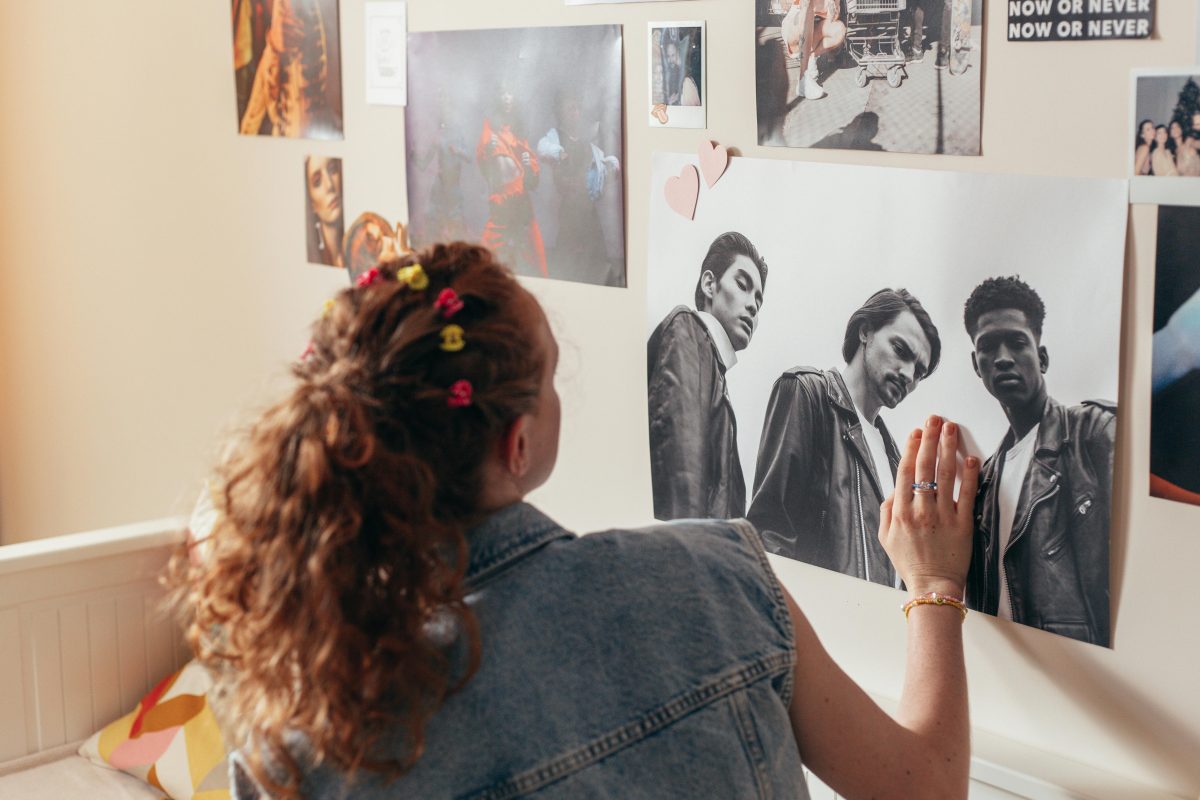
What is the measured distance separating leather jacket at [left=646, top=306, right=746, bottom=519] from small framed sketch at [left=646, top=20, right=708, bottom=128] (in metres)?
0.22

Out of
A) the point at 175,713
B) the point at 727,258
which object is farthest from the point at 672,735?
the point at 175,713

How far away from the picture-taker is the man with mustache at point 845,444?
1.27 meters

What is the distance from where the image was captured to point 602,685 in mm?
913

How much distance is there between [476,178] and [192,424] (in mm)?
1049

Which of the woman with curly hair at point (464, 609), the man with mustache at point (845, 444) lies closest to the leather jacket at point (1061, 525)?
the man with mustache at point (845, 444)

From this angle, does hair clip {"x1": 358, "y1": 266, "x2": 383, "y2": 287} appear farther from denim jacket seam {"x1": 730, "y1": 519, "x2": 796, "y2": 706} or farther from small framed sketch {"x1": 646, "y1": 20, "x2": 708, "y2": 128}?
small framed sketch {"x1": 646, "y1": 20, "x2": 708, "y2": 128}

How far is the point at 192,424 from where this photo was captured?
2498 mm

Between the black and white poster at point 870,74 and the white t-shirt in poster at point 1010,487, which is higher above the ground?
the black and white poster at point 870,74

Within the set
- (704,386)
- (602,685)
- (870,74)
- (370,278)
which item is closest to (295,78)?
(704,386)

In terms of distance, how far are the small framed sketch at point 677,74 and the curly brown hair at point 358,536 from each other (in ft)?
1.97

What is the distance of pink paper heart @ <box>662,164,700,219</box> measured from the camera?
4.78 feet

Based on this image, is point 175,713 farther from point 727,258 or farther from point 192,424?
point 727,258

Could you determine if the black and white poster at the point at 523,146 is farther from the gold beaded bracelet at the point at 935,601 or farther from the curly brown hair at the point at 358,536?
the curly brown hair at the point at 358,536

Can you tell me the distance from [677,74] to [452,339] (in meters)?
0.69
